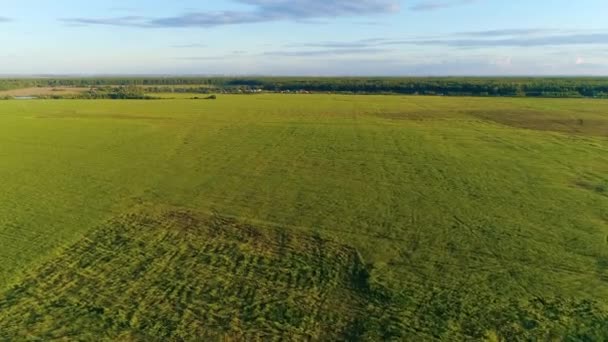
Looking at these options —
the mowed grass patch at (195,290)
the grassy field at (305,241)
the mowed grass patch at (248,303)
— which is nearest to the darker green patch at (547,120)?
the grassy field at (305,241)

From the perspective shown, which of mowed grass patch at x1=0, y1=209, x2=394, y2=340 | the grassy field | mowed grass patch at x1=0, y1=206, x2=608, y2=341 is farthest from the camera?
the grassy field

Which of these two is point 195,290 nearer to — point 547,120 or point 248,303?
point 248,303

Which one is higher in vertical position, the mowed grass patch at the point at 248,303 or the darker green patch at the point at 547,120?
the darker green patch at the point at 547,120

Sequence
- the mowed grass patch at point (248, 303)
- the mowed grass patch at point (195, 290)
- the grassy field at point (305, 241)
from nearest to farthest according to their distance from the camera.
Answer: the mowed grass patch at point (248, 303), the mowed grass patch at point (195, 290), the grassy field at point (305, 241)

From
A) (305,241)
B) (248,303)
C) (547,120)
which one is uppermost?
(547,120)

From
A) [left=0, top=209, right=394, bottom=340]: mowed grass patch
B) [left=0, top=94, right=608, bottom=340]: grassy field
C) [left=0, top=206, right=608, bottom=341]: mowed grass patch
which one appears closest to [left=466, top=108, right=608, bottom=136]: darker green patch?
[left=0, top=94, right=608, bottom=340]: grassy field

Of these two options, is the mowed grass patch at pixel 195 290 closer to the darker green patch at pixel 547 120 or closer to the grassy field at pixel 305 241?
the grassy field at pixel 305 241

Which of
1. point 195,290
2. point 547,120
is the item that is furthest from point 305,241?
point 547,120

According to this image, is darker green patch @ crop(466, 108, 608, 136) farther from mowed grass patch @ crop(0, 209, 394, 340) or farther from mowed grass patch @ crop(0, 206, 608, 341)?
mowed grass patch @ crop(0, 209, 394, 340)

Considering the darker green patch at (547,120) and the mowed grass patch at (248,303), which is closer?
the mowed grass patch at (248,303)

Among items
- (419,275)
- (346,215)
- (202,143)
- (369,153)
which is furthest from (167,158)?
(419,275)
